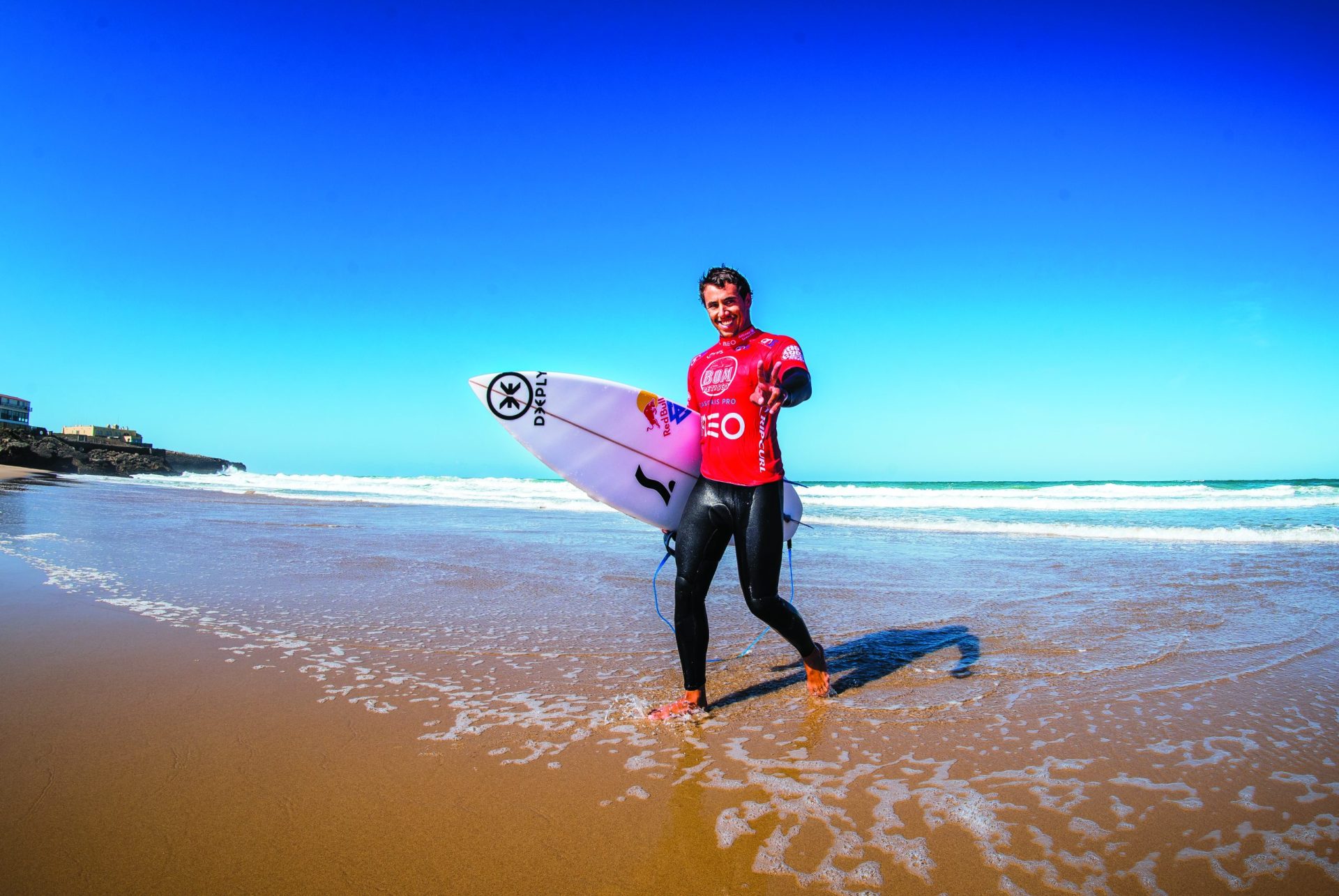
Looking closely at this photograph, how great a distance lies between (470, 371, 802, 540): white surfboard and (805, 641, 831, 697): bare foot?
0.61 metres

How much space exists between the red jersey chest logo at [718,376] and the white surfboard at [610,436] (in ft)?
1.55

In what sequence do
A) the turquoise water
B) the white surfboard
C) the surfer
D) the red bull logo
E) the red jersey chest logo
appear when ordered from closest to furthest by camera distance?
1. the surfer
2. the red jersey chest logo
3. the white surfboard
4. the red bull logo
5. the turquoise water

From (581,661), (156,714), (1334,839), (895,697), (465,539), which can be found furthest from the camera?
(465,539)

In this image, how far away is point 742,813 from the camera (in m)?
2.06

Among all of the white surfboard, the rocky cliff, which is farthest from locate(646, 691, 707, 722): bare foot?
the rocky cliff

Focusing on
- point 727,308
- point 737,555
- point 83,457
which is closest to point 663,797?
point 737,555

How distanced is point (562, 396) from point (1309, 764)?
12.2 feet

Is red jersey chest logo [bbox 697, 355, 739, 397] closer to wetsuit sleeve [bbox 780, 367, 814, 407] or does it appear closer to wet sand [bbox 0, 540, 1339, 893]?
wetsuit sleeve [bbox 780, 367, 814, 407]

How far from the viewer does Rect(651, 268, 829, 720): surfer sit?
2.96m

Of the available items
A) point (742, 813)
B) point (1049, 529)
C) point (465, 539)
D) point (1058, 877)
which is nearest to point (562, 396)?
point (742, 813)

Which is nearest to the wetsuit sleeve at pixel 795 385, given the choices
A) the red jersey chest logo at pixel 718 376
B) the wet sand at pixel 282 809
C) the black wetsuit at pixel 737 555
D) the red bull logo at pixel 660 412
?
the black wetsuit at pixel 737 555

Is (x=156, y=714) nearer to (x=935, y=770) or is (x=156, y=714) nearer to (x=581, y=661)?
(x=581, y=661)

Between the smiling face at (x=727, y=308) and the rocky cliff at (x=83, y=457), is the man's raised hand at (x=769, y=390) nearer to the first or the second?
the smiling face at (x=727, y=308)

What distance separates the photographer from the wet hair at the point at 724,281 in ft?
10.3
